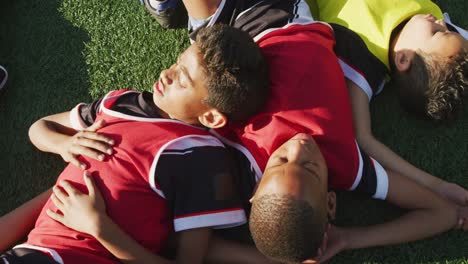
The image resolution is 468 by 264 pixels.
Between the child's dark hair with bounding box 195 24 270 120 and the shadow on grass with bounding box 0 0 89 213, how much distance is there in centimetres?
93

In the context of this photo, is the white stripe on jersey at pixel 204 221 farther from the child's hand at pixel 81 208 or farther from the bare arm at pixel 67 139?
the bare arm at pixel 67 139

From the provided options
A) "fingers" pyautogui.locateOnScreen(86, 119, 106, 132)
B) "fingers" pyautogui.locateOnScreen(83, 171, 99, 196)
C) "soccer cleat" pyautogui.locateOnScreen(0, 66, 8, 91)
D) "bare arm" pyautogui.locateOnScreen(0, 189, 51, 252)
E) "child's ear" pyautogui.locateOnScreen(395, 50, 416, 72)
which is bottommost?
"bare arm" pyautogui.locateOnScreen(0, 189, 51, 252)

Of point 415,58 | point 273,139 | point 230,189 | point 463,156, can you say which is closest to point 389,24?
point 415,58

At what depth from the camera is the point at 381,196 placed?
2166 mm

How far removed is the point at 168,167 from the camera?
6.36ft

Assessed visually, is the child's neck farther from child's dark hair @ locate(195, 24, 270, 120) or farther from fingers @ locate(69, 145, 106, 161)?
fingers @ locate(69, 145, 106, 161)

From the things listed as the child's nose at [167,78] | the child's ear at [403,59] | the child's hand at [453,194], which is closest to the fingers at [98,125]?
the child's nose at [167,78]

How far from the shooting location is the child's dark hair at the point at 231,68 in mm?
1913

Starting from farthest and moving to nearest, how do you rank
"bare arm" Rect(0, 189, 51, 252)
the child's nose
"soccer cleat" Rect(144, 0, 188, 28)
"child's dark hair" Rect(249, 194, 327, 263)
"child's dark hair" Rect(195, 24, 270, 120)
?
"soccer cleat" Rect(144, 0, 188, 28), "bare arm" Rect(0, 189, 51, 252), the child's nose, "child's dark hair" Rect(195, 24, 270, 120), "child's dark hair" Rect(249, 194, 327, 263)

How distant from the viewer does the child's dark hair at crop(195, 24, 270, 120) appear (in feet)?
6.28

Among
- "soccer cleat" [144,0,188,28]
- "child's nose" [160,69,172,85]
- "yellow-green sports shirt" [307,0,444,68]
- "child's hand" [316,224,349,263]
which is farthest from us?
"soccer cleat" [144,0,188,28]

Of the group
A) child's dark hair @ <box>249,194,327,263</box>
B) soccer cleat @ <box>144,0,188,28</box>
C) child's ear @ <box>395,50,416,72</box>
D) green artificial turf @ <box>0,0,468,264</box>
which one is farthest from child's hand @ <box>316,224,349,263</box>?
soccer cleat @ <box>144,0,188,28</box>

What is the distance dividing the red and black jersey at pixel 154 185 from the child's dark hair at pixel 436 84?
3.03 ft

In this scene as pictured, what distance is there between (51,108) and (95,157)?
0.71 m
